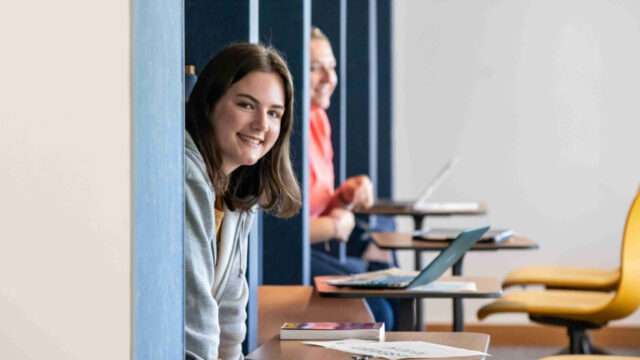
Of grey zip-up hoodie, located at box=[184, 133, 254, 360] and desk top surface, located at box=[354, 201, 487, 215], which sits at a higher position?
grey zip-up hoodie, located at box=[184, 133, 254, 360]

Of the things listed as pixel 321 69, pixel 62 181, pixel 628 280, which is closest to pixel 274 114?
pixel 62 181

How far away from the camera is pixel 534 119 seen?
6469mm

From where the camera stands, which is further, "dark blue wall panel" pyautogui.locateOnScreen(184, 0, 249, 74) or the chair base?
the chair base

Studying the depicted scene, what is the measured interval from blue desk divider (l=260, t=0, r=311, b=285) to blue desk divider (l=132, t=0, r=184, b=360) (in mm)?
1717

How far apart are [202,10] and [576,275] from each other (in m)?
2.57

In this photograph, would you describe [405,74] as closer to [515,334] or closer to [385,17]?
[385,17]

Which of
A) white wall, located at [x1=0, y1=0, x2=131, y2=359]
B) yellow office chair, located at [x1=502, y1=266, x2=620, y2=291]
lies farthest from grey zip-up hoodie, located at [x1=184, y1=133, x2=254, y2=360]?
yellow office chair, located at [x1=502, y1=266, x2=620, y2=291]

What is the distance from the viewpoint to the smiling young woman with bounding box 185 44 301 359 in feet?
7.06

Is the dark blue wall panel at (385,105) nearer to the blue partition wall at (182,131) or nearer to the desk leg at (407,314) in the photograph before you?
the blue partition wall at (182,131)

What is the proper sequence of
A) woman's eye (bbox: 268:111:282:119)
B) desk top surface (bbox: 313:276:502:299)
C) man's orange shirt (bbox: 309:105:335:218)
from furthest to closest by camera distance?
man's orange shirt (bbox: 309:105:335:218), desk top surface (bbox: 313:276:502:299), woman's eye (bbox: 268:111:282:119)

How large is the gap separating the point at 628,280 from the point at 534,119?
9.68ft

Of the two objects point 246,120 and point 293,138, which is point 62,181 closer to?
point 246,120

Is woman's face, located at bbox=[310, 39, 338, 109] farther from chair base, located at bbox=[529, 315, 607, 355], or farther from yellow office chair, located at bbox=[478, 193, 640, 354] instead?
chair base, located at bbox=[529, 315, 607, 355]

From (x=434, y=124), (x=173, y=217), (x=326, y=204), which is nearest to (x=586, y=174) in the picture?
(x=434, y=124)
